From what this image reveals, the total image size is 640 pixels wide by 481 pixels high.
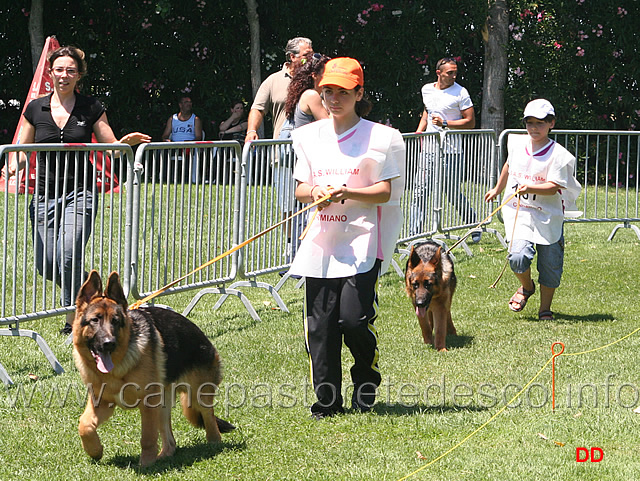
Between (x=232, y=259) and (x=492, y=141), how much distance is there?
530 cm

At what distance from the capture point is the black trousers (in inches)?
215

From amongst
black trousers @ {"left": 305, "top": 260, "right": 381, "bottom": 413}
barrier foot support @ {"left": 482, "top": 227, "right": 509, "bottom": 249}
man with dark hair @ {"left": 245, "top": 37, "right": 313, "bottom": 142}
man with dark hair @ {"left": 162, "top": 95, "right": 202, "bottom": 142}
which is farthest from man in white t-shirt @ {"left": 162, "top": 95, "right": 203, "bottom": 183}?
black trousers @ {"left": 305, "top": 260, "right": 381, "bottom": 413}

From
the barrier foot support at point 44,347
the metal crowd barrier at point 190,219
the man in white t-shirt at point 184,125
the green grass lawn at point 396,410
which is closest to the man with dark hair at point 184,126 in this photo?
the man in white t-shirt at point 184,125

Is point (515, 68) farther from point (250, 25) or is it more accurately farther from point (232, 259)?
point (232, 259)

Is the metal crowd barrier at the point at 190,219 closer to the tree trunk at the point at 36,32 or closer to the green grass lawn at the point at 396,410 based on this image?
the green grass lawn at the point at 396,410

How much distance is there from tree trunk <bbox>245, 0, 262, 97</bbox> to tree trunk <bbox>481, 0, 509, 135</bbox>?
4491 millimetres

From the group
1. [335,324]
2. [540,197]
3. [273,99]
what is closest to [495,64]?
[273,99]

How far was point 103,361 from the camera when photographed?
15.1ft

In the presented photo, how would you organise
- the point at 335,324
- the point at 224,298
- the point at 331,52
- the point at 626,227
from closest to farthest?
the point at 335,324 < the point at 224,298 < the point at 626,227 < the point at 331,52

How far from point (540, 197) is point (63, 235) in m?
4.10

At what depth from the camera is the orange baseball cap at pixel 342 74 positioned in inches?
211

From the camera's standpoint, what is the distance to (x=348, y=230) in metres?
5.46

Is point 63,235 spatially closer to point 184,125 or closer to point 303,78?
point 303,78

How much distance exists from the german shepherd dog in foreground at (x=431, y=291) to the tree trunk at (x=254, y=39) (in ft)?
39.9
